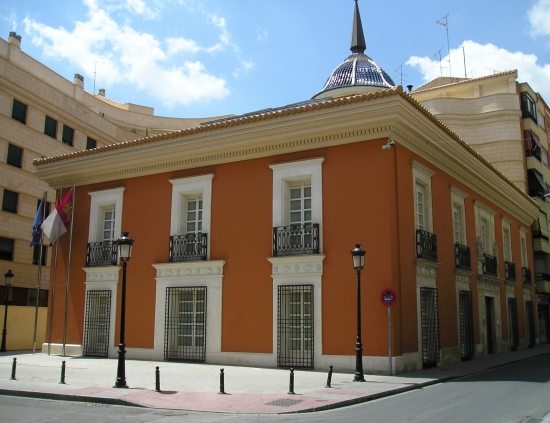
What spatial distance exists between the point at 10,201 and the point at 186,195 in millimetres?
14808

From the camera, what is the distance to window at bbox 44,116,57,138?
30781 millimetres

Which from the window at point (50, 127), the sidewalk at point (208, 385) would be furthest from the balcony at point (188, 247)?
the window at point (50, 127)

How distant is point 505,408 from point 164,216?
1164 cm

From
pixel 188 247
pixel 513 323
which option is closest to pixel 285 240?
pixel 188 247

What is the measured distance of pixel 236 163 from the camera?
1659 cm

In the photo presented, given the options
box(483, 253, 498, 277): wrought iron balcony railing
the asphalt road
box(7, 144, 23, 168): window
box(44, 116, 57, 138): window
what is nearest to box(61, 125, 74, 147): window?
box(44, 116, 57, 138): window

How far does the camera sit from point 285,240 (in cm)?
1521

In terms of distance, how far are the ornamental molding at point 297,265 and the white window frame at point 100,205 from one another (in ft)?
20.7

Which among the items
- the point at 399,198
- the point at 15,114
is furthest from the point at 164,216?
the point at 15,114

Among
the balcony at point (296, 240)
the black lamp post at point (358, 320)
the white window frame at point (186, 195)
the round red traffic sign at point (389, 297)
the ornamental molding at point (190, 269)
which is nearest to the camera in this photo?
the black lamp post at point (358, 320)

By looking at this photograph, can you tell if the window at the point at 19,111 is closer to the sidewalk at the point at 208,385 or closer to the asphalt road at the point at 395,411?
the sidewalk at the point at 208,385

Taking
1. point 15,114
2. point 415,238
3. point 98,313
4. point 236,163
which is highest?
point 15,114

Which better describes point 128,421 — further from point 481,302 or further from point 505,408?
point 481,302

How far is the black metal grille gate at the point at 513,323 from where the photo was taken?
23250 mm
